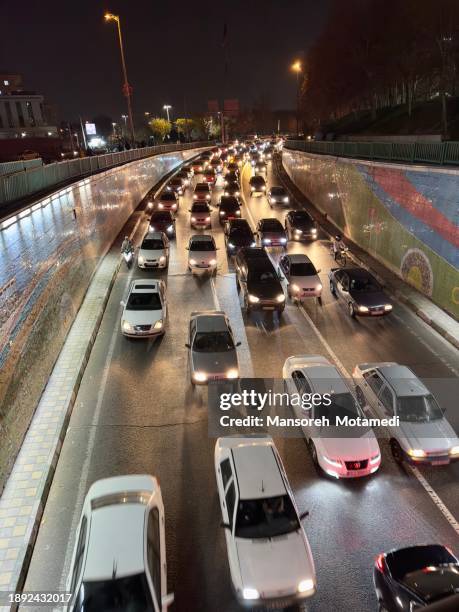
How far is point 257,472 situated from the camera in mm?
7730

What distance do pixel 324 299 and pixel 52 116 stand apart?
114 meters

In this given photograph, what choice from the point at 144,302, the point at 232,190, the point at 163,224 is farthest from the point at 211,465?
the point at 232,190

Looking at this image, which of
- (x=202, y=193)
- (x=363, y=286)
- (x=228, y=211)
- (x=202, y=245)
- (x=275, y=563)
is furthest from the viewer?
(x=202, y=193)

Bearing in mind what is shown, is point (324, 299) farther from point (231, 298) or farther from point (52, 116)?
point (52, 116)

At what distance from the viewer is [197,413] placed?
36.4 ft

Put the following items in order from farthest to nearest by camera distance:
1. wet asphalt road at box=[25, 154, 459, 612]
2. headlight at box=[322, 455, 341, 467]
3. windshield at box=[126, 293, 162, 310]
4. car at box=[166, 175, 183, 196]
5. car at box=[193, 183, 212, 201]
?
car at box=[166, 175, 183, 196] < car at box=[193, 183, 212, 201] < windshield at box=[126, 293, 162, 310] < headlight at box=[322, 455, 341, 467] < wet asphalt road at box=[25, 154, 459, 612]

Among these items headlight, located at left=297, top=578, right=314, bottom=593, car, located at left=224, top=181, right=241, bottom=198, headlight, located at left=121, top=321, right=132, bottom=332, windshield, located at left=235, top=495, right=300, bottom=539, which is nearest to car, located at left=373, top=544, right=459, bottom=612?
headlight, located at left=297, top=578, right=314, bottom=593

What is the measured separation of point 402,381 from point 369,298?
612cm

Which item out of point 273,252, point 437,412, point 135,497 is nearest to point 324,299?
point 273,252

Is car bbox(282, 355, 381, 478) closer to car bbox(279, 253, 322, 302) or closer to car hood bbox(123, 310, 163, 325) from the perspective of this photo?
car hood bbox(123, 310, 163, 325)

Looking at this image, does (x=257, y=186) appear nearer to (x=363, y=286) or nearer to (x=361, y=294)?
(x=363, y=286)

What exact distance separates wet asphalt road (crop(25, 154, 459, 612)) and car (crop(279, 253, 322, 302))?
1058 mm

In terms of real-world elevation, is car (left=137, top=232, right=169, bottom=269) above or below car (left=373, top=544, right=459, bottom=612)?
above

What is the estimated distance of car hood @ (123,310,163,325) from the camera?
14.5 metres
